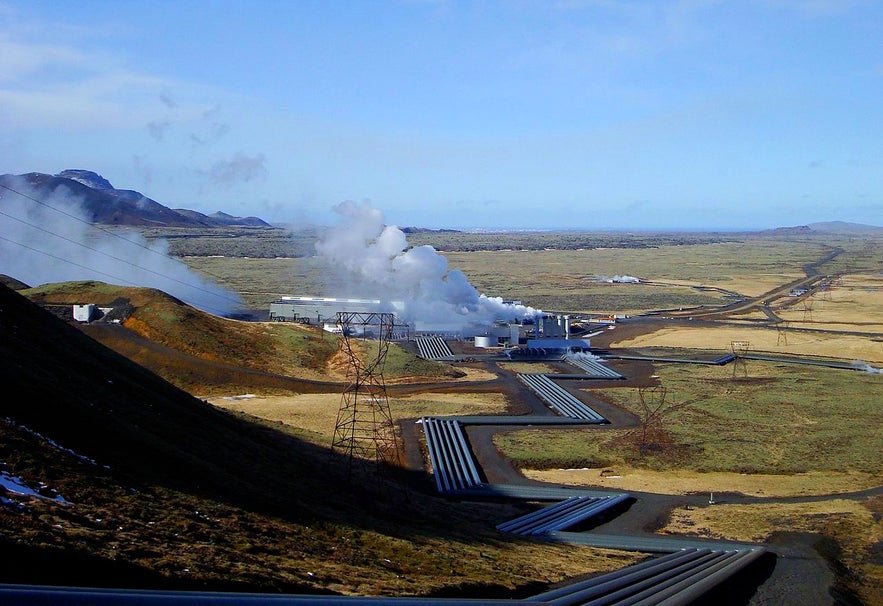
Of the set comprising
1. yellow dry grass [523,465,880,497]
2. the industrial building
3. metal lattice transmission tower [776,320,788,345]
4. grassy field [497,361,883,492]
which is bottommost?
yellow dry grass [523,465,880,497]

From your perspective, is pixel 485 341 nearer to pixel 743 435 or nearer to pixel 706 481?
pixel 743 435

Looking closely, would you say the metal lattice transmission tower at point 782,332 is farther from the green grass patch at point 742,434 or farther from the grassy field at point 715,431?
the green grass patch at point 742,434

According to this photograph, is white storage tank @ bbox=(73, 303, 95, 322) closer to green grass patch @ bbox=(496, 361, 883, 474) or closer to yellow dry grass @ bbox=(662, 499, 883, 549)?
green grass patch @ bbox=(496, 361, 883, 474)

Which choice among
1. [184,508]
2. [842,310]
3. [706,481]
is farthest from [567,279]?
[184,508]

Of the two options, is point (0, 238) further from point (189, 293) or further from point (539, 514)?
point (539, 514)

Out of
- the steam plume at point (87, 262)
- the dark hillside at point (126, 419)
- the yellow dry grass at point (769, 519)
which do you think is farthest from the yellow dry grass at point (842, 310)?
the dark hillside at point (126, 419)

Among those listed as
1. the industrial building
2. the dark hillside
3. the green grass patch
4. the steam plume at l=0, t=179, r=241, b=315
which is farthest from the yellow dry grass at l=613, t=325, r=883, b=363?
the dark hillside

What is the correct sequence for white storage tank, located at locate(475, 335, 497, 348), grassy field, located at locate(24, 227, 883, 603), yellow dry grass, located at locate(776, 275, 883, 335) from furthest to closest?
yellow dry grass, located at locate(776, 275, 883, 335), white storage tank, located at locate(475, 335, 497, 348), grassy field, located at locate(24, 227, 883, 603)
